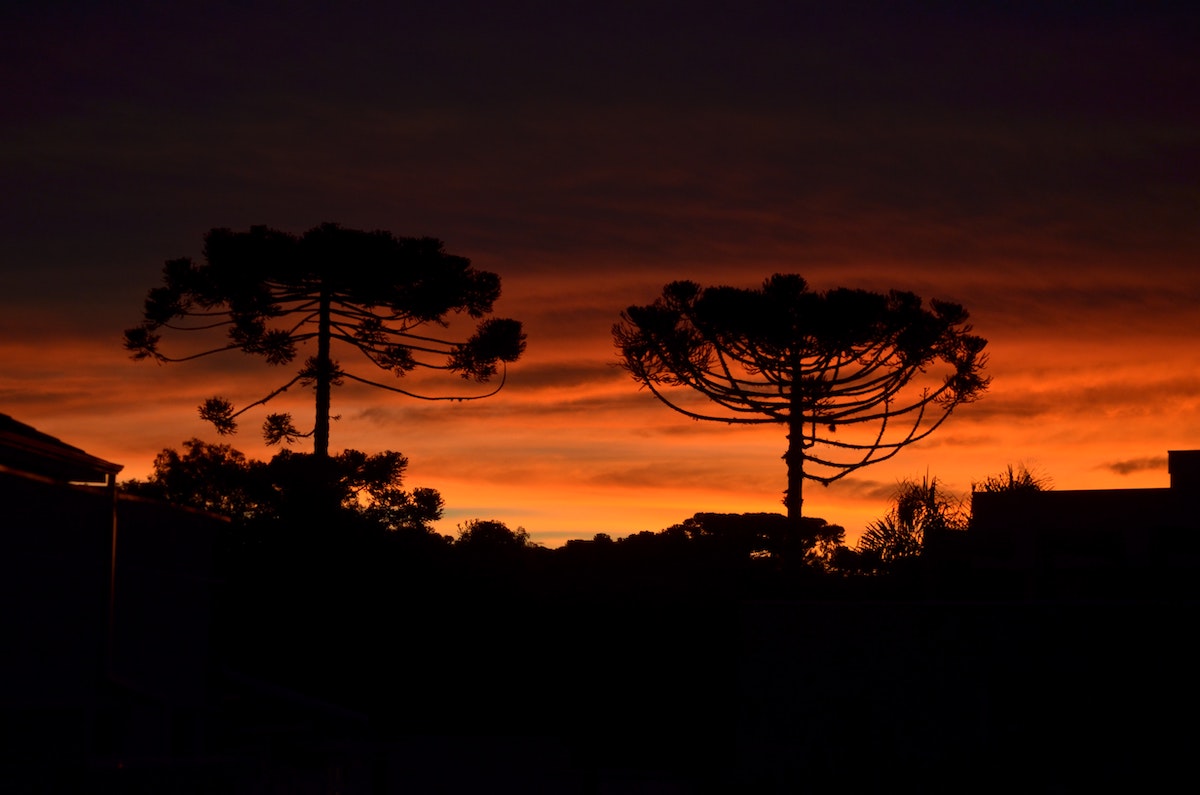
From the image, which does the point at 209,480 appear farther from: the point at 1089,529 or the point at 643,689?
the point at 1089,529

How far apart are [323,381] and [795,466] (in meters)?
11.0

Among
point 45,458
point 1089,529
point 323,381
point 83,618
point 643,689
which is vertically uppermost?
point 323,381

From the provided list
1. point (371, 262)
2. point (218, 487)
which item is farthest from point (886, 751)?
point (218, 487)

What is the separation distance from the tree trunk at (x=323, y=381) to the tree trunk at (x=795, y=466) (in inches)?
417

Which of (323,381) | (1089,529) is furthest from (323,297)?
(1089,529)

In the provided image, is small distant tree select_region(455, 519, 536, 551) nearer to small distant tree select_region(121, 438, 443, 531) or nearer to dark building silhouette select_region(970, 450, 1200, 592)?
small distant tree select_region(121, 438, 443, 531)

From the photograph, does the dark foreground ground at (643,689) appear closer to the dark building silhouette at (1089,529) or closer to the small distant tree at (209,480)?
the dark building silhouette at (1089,529)

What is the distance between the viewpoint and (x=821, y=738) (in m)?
13.8

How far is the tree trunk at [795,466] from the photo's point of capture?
30.4 m

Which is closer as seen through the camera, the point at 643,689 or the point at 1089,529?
the point at 643,689

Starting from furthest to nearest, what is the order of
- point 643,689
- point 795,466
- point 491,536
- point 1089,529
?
point 795,466, point 491,536, point 1089,529, point 643,689

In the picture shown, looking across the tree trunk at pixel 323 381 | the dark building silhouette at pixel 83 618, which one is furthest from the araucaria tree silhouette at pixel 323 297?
the dark building silhouette at pixel 83 618

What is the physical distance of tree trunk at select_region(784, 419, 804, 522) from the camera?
30.4 m

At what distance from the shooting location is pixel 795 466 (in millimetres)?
30812
